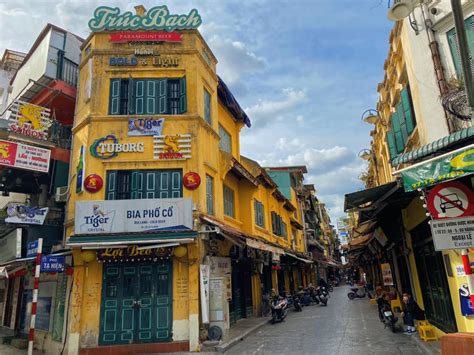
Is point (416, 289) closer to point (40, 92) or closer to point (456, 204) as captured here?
point (456, 204)

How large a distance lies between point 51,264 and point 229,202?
9052mm

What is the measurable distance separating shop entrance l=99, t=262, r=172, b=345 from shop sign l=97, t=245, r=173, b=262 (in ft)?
1.21

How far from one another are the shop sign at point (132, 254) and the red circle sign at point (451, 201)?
818cm

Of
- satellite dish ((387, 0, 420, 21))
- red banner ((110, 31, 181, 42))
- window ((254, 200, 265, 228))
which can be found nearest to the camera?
satellite dish ((387, 0, 420, 21))

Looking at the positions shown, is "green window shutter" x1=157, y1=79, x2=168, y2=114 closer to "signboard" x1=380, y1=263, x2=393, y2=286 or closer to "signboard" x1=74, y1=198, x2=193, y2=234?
"signboard" x1=74, y1=198, x2=193, y2=234

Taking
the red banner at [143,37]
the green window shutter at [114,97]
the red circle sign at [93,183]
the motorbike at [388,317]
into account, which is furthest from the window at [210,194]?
the motorbike at [388,317]

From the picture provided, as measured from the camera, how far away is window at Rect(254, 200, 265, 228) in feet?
69.2

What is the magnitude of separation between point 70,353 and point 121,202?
197 inches

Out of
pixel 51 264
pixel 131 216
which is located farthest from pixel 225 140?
pixel 51 264

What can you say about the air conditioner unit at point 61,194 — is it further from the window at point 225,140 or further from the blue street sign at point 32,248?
the window at point 225,140

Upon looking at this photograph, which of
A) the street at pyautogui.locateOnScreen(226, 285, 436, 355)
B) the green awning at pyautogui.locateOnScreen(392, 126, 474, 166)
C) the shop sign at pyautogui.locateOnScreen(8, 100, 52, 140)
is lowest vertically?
→ the street at pyautogui.locateOnScreen(226, 285, 436, 355)

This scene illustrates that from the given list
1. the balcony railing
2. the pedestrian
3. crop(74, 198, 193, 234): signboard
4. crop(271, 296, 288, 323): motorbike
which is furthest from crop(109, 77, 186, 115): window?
the pedestrian

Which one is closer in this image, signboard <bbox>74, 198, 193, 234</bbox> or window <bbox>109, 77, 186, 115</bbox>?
signboard <bbox>74, 198, 193, 234</bbox>

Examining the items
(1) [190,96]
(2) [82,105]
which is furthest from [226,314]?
(2) [82,105]
